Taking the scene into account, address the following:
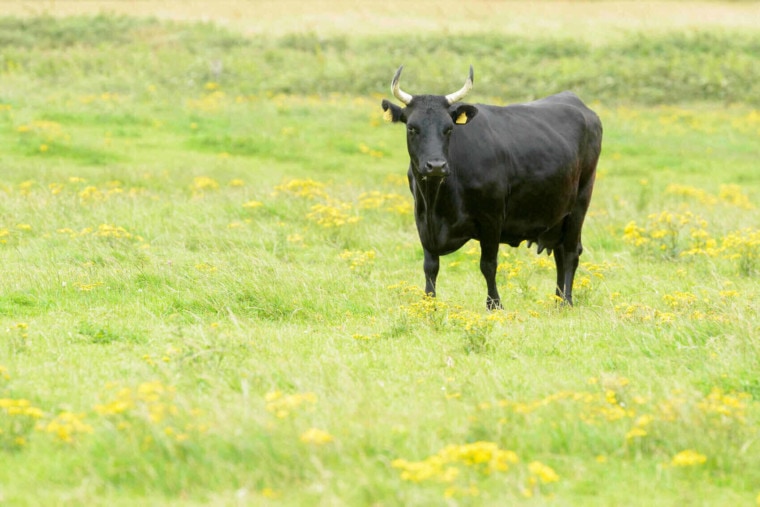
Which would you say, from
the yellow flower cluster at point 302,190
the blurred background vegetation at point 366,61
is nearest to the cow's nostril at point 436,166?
the yellow flower cluster at point 302,190

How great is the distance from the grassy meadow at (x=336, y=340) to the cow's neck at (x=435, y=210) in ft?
1.98

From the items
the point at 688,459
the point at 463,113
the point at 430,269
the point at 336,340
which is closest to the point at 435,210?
the point at 430,269

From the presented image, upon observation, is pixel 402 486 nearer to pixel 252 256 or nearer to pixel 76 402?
pixel 76 402

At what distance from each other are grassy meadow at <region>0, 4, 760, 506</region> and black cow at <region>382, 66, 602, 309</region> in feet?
1.58

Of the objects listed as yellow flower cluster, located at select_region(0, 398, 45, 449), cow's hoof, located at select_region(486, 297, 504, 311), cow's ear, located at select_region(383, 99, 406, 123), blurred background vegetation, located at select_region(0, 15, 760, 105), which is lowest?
blurred background vegetation, located at select_region(0, 15, 760, 105)

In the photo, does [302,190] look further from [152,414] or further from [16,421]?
[152,414]

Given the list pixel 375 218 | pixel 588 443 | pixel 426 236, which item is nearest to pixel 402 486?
pixel 588 443

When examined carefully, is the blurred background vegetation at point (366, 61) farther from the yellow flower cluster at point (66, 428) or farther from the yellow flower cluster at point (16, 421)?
the yellow flower cluster at point (66, 428)

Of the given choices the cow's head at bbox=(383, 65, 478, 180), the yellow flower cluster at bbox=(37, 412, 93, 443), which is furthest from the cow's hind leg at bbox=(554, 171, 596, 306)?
the yellow flower cluster at bbox=(37, 412, 93, 443)

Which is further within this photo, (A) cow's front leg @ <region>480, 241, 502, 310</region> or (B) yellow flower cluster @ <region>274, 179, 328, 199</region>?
(B) yellow flower cluster @ <region>274, 179, 328, 199</region>

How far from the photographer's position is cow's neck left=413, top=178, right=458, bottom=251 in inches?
327

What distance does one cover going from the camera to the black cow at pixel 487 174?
26.8 feet

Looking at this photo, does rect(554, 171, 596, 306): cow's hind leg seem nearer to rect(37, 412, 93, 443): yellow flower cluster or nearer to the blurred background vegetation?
rect(37, 412, 93, 443): yellow flower cluster

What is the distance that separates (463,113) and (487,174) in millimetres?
601
